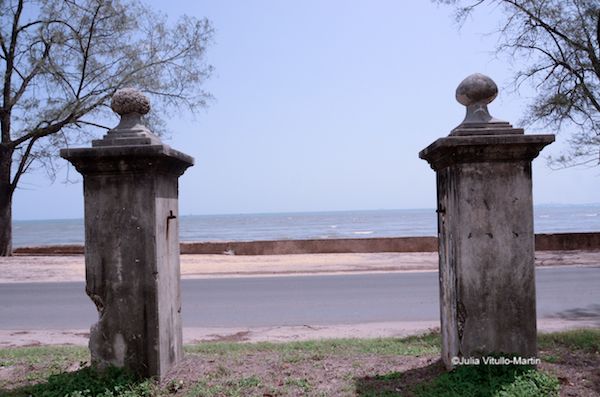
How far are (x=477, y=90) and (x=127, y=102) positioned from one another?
3117mm

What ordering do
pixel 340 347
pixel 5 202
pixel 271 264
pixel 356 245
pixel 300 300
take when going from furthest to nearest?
pixel 5 202 → pixel 356 245 → pixel 271 264 → pixel 300 300 → pixel 340 347

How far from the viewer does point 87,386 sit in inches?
185

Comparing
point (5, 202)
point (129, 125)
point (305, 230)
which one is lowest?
point (305, 230)

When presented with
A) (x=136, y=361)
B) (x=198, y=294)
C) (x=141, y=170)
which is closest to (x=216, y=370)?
(x=136, y=361)

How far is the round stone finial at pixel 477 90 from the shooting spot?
15.8 feet

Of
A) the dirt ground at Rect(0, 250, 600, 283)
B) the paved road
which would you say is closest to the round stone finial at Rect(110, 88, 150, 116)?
the paved road

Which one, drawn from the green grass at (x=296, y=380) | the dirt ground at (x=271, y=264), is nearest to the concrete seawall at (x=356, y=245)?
the dirt ground at (x=271, y=264)

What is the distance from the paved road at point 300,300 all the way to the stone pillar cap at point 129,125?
4960 mm

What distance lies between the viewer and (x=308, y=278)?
50.0 feet

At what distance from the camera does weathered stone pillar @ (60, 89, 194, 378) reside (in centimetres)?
480

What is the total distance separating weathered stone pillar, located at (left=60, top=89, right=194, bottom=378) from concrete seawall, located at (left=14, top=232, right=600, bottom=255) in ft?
53.6

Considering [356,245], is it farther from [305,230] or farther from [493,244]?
[305,230]

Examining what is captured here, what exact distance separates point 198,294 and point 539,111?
13.8 m

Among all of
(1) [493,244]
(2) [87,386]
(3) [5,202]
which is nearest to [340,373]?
(1) [493,244]
